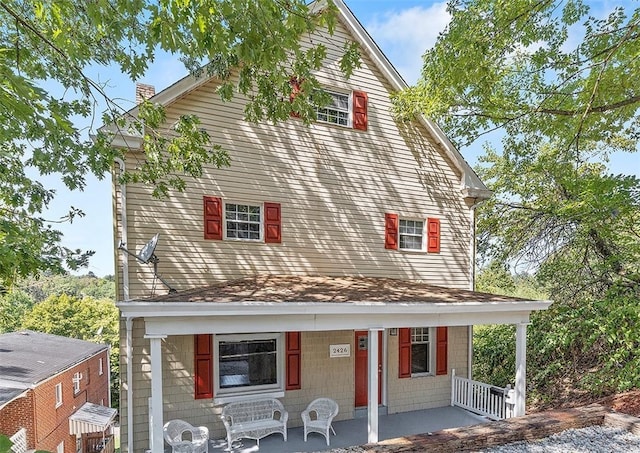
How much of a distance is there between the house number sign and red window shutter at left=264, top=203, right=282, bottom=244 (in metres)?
2.57

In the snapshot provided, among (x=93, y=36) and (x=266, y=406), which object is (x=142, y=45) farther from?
(x=266, y=406)

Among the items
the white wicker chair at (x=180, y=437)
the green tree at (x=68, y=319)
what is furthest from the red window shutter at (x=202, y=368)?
the green tree at (x=68, y=319)

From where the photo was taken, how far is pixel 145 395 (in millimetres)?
6637

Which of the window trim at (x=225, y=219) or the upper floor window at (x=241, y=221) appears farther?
the window trim at (x=225, y=219)

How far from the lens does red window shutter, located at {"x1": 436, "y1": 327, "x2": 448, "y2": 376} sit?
9.03 metres

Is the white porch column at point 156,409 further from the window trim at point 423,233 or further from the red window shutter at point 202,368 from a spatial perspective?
the window trim at point 423,233

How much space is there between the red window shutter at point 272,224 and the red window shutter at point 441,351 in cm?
459

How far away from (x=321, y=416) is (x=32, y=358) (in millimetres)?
14050

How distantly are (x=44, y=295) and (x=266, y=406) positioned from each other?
242 feet

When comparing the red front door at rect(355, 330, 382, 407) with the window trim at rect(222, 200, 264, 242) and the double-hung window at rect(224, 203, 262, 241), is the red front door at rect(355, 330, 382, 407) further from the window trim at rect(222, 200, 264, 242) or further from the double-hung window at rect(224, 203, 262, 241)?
the double-hung window at rect(224, 203, 262, 241)

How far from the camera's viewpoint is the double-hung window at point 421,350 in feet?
29.4

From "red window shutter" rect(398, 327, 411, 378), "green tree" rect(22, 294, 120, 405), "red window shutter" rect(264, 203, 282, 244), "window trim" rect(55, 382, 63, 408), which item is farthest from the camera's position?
"green tree" rect(22, 294, 120, 405)

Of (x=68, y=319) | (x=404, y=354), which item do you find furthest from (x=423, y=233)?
(x=68, y=319)

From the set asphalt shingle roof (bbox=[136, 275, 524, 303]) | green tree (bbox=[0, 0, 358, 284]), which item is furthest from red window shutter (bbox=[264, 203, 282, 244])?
green tree (bbox=[0, 0, 358, 284])
